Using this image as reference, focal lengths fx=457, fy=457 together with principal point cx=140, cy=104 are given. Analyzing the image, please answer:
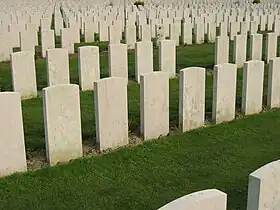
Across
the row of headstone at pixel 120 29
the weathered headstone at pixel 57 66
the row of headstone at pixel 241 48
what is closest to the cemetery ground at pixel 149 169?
the weathered headstone at pixel 57 66

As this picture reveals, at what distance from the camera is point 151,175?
12.6 feet

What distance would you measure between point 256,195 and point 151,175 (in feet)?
5.78

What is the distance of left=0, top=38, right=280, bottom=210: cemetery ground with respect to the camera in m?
3.45

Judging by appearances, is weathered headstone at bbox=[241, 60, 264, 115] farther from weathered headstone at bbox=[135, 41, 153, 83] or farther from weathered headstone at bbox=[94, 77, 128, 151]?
weathered headstone at bbox=[135, 41, 153, 83]

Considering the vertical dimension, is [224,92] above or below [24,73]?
below

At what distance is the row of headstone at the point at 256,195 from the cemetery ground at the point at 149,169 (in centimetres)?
112

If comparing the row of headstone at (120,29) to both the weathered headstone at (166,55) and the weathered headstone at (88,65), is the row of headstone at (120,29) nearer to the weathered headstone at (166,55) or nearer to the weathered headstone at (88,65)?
the weathered headstone at (88,65)

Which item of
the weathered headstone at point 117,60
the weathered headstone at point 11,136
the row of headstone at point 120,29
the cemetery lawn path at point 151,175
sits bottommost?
the cemetery lawn path at point 151,175

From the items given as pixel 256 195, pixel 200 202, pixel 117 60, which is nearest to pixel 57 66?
pixel 117 60

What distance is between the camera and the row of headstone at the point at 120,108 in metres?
3.86

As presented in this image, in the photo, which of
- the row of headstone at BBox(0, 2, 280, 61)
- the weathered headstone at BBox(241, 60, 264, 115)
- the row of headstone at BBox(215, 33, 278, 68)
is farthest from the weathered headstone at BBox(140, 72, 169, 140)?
the row of headstone at BBox(0, 2, 280, 61)

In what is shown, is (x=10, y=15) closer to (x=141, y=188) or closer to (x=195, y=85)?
(x=195, y=85)

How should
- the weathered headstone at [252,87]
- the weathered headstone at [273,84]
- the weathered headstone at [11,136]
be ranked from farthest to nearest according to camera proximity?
the weathered headstone at [273,84]
the weathered headstone at [252,87]
the weathered headstone at [11,136]

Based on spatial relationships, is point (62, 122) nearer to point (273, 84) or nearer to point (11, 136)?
point (11, 136)
